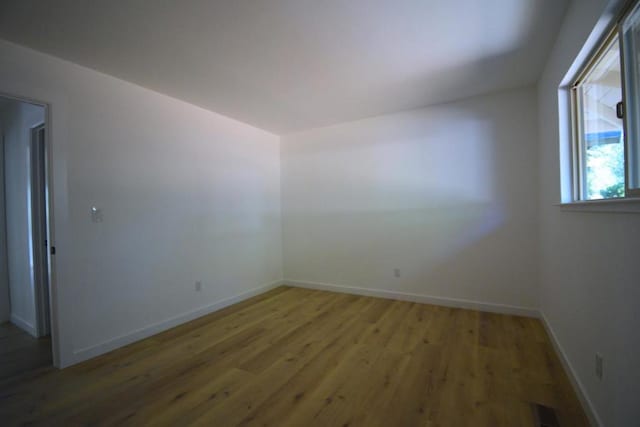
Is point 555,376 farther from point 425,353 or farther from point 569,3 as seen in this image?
point 569,3

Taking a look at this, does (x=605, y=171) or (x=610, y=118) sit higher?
(x=610, y=118)

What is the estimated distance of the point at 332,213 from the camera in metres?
4.16

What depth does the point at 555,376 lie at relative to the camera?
1880 millimetres

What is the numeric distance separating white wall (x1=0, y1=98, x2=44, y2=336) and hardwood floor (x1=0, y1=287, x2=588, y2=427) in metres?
1.51

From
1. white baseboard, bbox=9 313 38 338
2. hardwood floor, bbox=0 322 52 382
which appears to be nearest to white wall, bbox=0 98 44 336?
white baseboard, bbox=9 313 38 338

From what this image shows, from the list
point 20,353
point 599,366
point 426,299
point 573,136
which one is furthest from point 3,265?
point 573,136

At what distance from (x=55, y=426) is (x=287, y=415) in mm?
1346

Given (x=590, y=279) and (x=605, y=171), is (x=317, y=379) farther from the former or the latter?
(x=605, y=171)

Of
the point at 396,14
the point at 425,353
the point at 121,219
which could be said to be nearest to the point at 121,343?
the point at 121,219

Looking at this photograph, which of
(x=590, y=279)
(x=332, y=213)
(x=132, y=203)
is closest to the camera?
(x=590, y=279)

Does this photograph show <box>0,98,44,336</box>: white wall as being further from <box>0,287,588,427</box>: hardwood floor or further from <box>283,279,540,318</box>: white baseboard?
<box>283,279,540,318</box>: white baseboard

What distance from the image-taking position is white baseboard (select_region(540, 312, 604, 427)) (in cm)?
142

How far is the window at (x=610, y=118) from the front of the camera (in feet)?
3.94

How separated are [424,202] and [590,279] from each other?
2.04 metres
